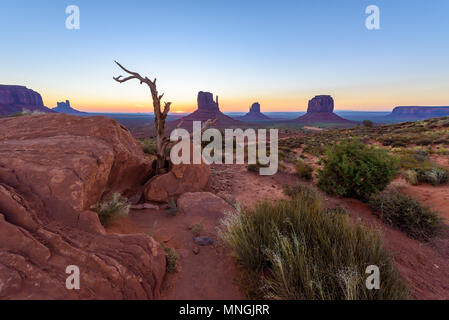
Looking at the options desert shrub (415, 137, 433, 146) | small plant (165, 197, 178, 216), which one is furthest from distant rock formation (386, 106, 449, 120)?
small plant (165, 197, 178, 216)

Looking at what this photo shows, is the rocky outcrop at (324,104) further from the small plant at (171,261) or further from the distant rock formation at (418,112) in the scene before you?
the small plant at (171,261)

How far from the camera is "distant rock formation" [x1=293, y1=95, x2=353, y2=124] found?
113331mm

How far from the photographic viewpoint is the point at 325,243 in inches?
95.7

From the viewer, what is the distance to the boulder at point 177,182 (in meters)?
5.31

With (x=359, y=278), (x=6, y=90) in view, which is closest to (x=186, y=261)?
(x=359, y=278)

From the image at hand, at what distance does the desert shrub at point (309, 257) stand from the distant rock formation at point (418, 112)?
731 feet

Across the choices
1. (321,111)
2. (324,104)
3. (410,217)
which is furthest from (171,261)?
(324,104)

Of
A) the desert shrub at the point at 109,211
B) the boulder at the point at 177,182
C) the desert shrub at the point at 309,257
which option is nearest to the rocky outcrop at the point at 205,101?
the boulder at the point at 177,182

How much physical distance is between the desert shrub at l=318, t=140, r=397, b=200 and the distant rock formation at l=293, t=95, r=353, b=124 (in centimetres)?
11669

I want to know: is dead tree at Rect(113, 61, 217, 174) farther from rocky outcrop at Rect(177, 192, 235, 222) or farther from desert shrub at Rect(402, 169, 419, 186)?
desert shrub at Rect(402, 169, 419, 186)

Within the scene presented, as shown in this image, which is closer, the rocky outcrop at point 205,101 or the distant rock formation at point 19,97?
the distant rock formation at point 19,97
